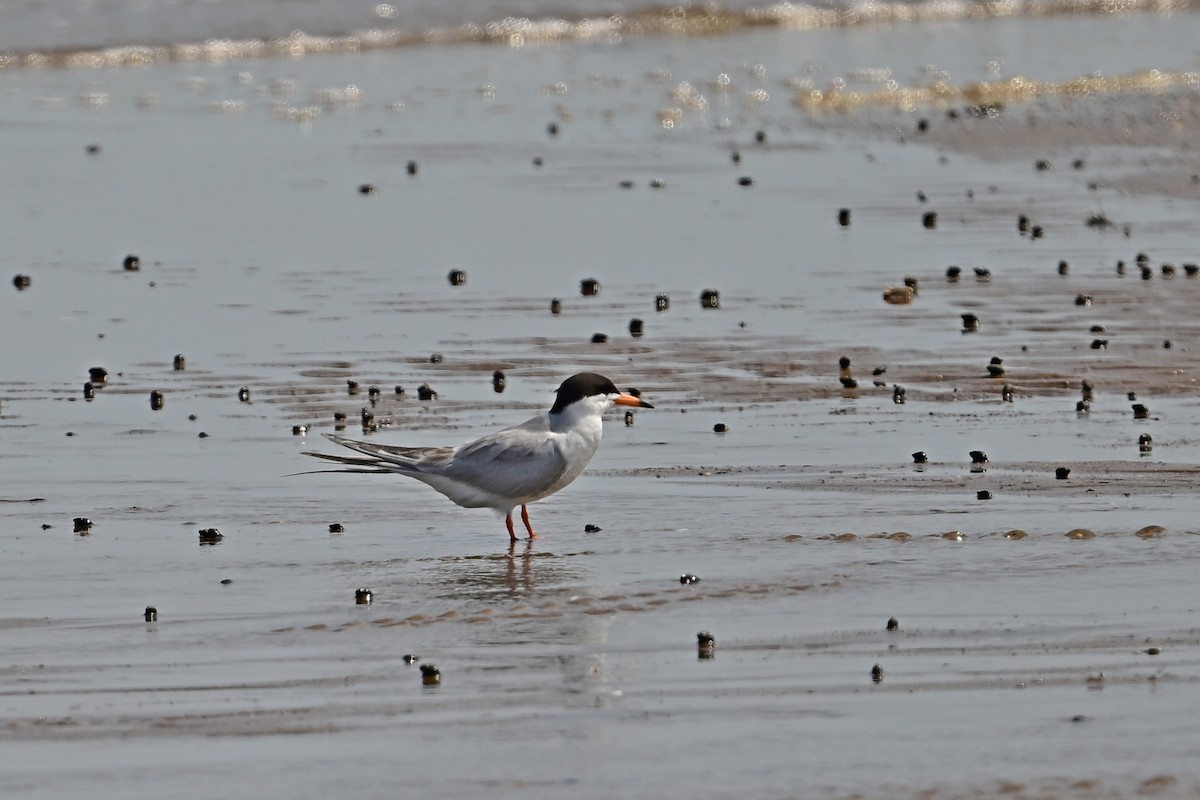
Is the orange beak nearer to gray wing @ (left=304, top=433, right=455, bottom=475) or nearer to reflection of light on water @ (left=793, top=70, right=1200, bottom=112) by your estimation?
gray wing @ (left=304, top=433, right=455, bottom=475)

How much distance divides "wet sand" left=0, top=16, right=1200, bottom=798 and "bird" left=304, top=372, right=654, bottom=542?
256 mm

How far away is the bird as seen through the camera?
33.9 ft

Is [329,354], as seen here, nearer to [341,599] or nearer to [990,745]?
[341,599]

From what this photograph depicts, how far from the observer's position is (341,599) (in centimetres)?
897

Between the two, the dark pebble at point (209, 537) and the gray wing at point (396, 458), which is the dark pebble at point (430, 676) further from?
the gray wing at point (396, 458)

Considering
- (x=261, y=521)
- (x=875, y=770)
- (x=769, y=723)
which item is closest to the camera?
(x=875, y=770)

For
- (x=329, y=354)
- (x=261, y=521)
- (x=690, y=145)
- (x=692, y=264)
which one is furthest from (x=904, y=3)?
(x=261, y=521)

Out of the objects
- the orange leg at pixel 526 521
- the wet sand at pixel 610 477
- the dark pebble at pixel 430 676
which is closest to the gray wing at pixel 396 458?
the wet sand at pixel 610 477

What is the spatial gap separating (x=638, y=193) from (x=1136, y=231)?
4.81 metres

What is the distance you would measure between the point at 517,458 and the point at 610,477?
1.10 m

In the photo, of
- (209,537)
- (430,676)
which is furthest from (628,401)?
(430,676)

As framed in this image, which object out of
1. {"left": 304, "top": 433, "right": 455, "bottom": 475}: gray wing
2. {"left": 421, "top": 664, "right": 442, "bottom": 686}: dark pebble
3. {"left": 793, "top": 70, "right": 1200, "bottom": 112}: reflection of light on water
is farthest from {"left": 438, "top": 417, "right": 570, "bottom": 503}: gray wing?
{"left": 793, "top": 70, "right": 1200, "bottom": 112}: reflection of light on water

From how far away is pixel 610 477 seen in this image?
447 inches

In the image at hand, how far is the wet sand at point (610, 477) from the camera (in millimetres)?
7008
